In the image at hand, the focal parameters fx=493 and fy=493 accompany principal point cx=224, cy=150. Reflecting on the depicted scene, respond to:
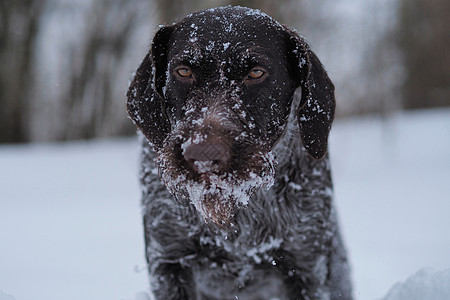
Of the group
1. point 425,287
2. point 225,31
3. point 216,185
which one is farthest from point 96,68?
point 216,185

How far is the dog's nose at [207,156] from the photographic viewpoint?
189 cm

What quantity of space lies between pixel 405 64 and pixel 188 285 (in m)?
24.5

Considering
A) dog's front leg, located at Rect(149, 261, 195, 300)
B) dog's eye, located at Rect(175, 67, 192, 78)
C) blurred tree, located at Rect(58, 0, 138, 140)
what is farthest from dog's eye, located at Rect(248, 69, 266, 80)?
blurred tree, located at Rect(58, 0, 138, 140)

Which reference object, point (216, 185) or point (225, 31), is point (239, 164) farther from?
point (225, 31)

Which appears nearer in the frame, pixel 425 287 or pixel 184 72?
pixel 184 72

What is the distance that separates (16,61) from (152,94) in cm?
2128

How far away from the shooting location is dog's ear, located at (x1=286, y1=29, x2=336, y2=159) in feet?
8.33

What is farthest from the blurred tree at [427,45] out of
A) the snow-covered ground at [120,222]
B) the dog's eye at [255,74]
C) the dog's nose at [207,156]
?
the dog's nose at [207,156]

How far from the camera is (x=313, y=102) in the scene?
2537mm

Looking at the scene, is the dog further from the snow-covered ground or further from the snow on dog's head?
the snow-covered ground

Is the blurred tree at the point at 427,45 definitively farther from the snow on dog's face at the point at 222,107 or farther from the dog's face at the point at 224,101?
the snow on dog's face at the point at 222,107

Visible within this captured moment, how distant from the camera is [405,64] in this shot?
24.9 meters

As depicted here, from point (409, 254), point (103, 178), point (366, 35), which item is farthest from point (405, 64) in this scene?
point (409, 254)

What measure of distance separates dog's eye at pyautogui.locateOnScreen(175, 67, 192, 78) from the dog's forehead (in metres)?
0.10
